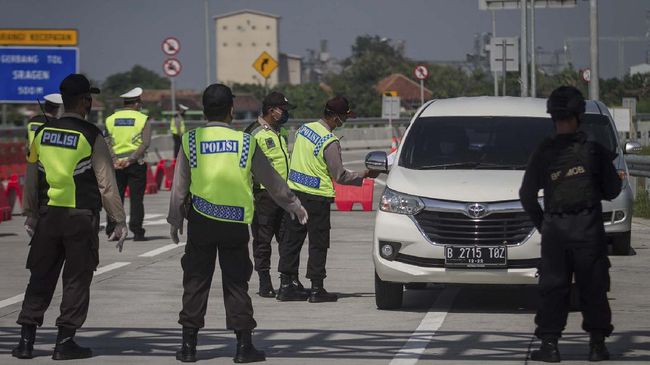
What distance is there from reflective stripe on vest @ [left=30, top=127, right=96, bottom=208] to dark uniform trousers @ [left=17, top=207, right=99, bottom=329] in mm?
89

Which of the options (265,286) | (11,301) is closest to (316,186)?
(265,286)

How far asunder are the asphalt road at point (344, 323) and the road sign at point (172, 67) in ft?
102

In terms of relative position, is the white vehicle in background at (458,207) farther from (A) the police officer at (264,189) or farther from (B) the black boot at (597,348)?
(B) the black boot at (597,348)

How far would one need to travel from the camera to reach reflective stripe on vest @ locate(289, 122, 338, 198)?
13133 mm

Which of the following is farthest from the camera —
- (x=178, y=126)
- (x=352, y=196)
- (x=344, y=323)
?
(x=178, y=126)

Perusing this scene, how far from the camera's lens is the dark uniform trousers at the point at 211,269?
31.4 ft

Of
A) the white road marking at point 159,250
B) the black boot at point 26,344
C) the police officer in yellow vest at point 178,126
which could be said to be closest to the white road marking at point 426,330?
the black boot at point 26,344

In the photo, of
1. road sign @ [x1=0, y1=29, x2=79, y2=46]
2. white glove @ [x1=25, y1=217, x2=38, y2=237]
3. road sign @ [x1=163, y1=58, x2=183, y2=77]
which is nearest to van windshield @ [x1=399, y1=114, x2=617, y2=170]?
white glove @ [x1=25, y1=217, x2=38, y2=237]

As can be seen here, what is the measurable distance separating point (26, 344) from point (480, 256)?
3671 millimetres

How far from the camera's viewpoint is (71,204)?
33.0 ft

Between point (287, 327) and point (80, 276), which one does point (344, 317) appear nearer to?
point (287, 327)

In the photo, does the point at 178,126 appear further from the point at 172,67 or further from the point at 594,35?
the point at 594,35

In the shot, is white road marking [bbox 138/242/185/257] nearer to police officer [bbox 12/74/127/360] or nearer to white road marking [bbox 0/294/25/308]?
white road marking [bbox 0/294/25/308]

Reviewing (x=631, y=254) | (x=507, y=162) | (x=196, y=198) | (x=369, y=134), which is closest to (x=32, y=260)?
(x=196, y=198)
